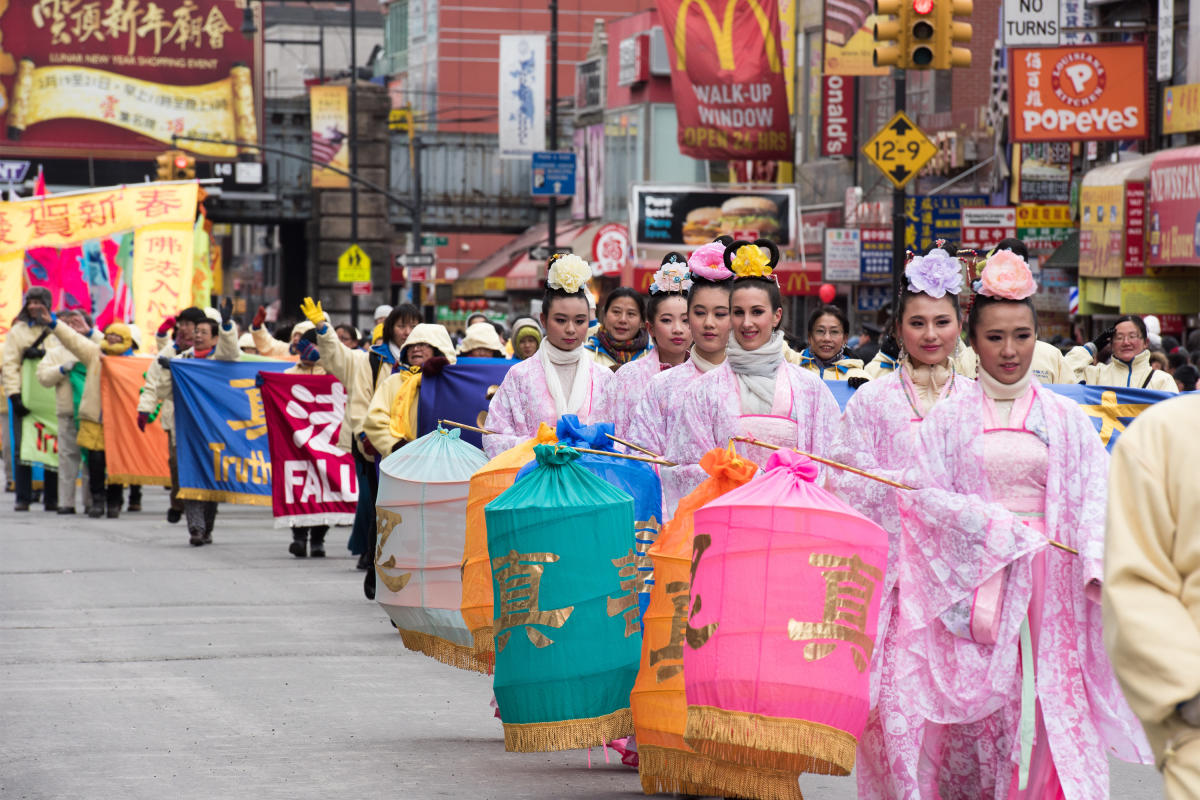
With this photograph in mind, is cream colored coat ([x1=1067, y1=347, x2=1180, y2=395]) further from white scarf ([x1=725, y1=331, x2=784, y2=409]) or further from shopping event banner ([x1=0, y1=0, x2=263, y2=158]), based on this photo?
shopping event banner ([x1=0, y1=0, x2=263, y2=158])

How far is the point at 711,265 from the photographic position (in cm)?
694

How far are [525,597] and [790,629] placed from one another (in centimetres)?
124

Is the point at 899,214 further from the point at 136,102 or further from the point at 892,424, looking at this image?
the point at 136,102

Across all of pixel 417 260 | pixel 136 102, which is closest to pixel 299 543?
pixel 417 260

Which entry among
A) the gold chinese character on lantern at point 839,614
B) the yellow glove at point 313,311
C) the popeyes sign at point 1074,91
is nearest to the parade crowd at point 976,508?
the gold chinese character on lantern at point 839,614

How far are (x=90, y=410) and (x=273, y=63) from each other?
6759cm

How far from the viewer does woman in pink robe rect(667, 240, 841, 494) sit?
655cm

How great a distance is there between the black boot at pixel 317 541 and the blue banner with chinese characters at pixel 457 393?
403 centimetres

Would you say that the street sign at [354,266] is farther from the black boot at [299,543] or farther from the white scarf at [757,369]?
the white scarf at [757,369]

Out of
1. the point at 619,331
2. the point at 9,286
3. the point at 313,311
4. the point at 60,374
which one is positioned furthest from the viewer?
the point at 9,286

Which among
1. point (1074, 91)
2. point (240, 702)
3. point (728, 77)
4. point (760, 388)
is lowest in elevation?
point (240, 702)

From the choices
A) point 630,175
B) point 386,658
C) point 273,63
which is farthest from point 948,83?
point 273,63

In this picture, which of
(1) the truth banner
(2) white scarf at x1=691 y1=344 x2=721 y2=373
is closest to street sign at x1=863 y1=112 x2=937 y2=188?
(1) the truth banner

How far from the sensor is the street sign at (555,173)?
103ft
